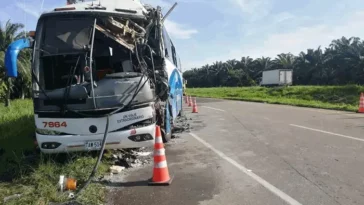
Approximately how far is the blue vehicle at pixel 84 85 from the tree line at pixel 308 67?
5234 cm

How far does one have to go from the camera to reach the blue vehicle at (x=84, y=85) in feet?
21.9

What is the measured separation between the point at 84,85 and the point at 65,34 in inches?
41.7

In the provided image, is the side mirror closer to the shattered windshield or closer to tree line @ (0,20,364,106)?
the shattered windshield

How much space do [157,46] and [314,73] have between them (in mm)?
62370

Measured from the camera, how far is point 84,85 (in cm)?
680

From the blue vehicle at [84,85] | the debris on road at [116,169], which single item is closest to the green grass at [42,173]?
the debris on road at [116,169]

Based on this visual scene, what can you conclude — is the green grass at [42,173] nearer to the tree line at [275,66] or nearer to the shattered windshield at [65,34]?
the shattered windshield at [65,34]

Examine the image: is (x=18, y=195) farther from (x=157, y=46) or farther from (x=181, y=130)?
(x=181, y=130)

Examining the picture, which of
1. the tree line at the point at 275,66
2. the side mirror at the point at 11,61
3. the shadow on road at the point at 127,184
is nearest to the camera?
the shadow on road at the point at 127,184

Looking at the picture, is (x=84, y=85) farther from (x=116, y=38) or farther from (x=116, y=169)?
(x=116, y=169)

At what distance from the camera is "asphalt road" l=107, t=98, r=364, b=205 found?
5.18 metres

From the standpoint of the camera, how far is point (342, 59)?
57469 millimetres

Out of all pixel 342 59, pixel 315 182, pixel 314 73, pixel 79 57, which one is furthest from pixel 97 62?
pixel 314 73

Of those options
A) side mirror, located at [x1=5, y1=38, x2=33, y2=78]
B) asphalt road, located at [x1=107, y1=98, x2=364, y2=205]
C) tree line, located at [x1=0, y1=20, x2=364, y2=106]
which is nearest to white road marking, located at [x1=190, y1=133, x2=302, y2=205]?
asphalt road, located at [x1=107, y1=98, x2=364, y2=205]
